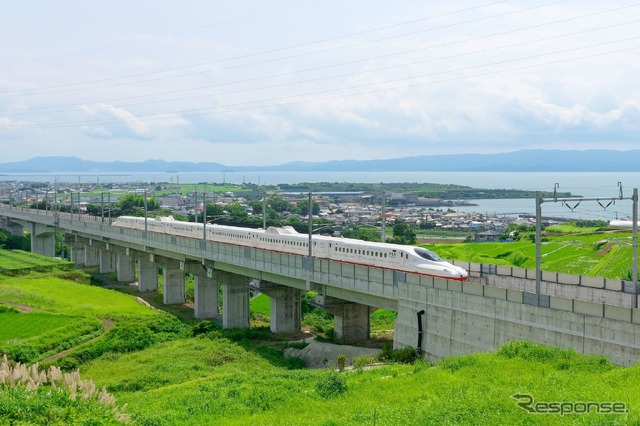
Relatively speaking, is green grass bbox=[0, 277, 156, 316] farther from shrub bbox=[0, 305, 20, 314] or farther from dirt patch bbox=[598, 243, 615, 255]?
dirt patch bbox=[598, 243, 615, 255]

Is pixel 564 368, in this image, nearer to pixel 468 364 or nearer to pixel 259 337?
pixel 468 364

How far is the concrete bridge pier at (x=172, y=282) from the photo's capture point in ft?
210

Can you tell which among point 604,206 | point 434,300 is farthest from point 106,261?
point 604,206

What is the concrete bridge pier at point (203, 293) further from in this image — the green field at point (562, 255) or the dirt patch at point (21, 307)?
the green field at point (562, 255)

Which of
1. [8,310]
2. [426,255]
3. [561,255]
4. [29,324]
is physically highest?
[426,255]

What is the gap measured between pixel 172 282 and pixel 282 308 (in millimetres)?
20630

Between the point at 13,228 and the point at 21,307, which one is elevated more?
the point at 13,228

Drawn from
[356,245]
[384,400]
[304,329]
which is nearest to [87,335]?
[304,329]

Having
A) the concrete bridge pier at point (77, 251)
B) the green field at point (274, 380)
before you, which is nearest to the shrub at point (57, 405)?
the green field at point (274, 380)

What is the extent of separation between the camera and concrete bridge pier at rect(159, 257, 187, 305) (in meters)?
64.0

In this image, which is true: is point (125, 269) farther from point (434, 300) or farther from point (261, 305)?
point (434, 300)

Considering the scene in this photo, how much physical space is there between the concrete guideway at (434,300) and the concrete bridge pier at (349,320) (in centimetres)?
6

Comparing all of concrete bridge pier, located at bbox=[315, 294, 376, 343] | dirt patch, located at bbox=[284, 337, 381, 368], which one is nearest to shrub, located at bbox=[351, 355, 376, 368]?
dirt patch, located at bbox=[284, 337, 381, 368]

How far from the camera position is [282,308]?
47656 mm
